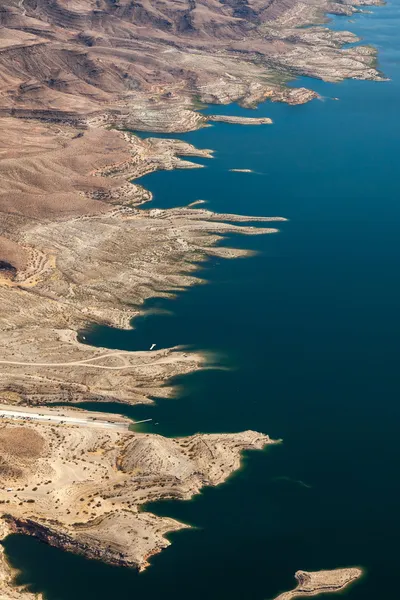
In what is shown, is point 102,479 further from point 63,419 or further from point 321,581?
point 321,581

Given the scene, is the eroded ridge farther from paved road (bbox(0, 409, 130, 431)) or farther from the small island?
the small island

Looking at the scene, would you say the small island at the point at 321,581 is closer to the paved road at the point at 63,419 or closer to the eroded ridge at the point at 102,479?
the eroded ridge at the point at 102,479

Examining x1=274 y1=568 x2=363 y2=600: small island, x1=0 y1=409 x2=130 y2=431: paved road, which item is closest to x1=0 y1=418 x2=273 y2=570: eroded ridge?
x1=0 y1=409 x2=130 y2=431: paved road

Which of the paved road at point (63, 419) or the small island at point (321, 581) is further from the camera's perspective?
the paved road at point (63, 419)

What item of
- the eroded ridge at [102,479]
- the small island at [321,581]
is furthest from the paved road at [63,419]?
the small island at [321,581]

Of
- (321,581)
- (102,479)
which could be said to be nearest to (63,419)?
(102,479)
